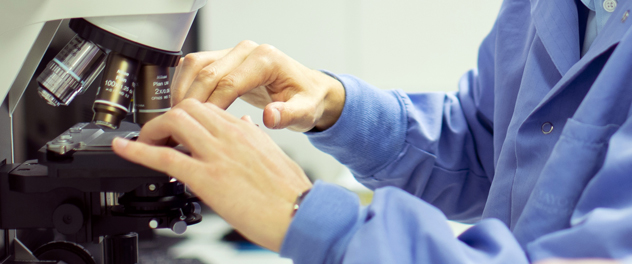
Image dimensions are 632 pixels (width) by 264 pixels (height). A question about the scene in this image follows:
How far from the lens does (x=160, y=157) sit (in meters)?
0.47

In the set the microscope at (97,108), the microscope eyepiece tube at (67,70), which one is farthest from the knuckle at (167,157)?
the microscope eyepiece tube at (67,70)

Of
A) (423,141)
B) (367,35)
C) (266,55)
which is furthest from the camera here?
(367,35)

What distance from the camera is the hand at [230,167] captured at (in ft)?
1.46

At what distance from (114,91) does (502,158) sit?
0.51 metres

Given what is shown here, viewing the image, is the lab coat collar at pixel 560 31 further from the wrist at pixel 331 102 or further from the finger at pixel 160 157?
the finger at pixel 160 157

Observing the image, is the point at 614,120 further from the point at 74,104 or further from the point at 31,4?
the point at 74,104

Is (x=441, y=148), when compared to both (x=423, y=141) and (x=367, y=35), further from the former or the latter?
(x=367, y=35)

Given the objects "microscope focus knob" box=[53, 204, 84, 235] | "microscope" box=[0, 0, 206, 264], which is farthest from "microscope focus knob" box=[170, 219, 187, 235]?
"microscope focus knob" box=[53, 204, 84, 235]

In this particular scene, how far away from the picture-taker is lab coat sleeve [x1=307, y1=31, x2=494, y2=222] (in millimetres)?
832

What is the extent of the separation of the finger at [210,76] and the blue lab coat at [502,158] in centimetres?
20

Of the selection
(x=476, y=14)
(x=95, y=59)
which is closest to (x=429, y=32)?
(x=476, y=14)

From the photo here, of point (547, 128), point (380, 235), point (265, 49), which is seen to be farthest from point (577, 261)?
point (265, 49)

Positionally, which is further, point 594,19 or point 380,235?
point 594,19

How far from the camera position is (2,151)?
0.68 m
